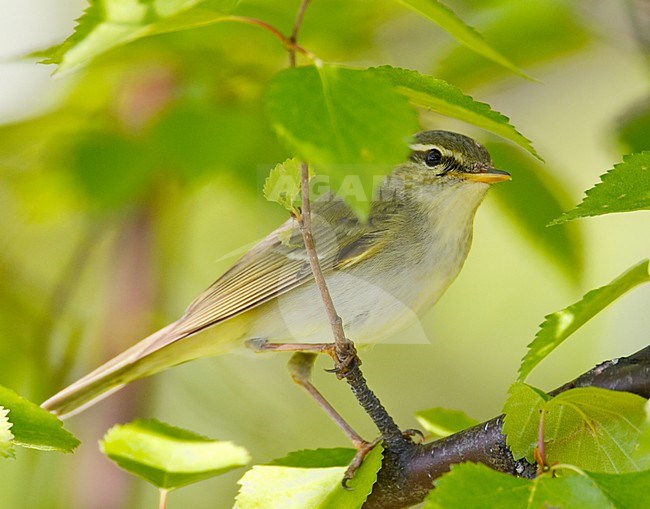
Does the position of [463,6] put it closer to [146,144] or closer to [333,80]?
[146,144]

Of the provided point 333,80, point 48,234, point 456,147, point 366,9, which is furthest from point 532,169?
point 48,234

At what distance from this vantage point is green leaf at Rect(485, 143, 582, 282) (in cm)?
229

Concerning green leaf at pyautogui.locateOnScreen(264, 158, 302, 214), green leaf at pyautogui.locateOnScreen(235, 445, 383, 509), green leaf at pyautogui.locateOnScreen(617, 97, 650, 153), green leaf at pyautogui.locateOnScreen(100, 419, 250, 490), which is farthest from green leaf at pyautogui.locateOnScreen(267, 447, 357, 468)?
green leaf at pyautogui.locateOnScreen(617, 97, 650, 153)

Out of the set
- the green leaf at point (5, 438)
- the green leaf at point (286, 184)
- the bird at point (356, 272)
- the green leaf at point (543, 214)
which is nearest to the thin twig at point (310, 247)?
the green leaf at point (286, 184)

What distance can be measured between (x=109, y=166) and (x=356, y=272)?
0.77m

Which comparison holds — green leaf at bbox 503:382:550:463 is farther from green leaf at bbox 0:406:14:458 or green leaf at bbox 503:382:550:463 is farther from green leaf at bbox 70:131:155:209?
green leaf at bbox 70:131:155:209

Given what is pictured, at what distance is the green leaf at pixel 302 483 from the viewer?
1556 millimetres

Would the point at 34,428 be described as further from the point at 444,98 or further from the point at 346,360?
the point at 444,98

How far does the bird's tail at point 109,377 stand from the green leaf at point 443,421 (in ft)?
2.79

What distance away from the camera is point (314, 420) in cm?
393

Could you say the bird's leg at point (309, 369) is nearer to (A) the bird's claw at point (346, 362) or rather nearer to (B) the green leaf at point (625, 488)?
(A) the bird's claw at point (346, 362)

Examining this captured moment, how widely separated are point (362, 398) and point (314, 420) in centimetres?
236

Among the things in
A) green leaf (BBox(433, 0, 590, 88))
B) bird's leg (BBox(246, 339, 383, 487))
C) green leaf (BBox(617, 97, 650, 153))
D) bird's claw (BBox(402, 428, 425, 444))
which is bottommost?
bird's claw (BBox(402, 428, 425, 444))

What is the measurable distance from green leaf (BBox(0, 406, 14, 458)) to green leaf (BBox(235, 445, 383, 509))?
489 mm
